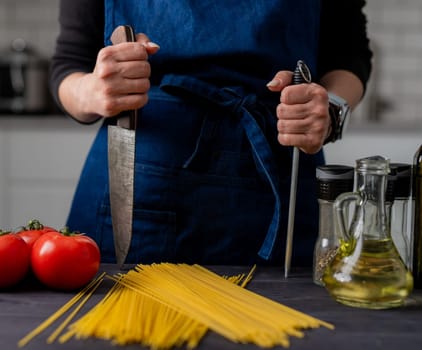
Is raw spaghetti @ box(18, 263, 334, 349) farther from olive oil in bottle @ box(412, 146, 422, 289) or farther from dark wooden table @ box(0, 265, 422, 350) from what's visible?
olive oil in bottle @ box(412, 146, 422, 289)

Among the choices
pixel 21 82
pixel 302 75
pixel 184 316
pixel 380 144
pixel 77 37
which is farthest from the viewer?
pixel 21 82

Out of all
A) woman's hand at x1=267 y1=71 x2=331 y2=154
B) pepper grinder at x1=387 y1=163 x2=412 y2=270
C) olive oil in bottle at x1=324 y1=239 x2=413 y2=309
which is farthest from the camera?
woman's hand at x1=267 y1=71 x2=331 y2=154

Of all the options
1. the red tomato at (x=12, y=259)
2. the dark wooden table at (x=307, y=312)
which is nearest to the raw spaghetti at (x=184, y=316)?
the dark wooden table at (x=307, y=312)

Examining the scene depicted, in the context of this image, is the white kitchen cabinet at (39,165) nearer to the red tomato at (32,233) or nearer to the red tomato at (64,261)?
the red tomato at (32,233)

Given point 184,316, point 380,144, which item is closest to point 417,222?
point 184,316

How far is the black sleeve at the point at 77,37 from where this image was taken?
1.31 meters

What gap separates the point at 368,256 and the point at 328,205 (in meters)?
0.13

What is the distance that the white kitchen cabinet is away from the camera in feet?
8.45

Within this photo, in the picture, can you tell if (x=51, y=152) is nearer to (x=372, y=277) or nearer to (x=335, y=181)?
(x=335, y=181)

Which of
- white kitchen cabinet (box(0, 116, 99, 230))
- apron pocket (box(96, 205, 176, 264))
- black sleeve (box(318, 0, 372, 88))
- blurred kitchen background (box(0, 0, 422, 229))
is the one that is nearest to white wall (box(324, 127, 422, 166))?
blurred kitchen background (box(0, 0, 422, 229))

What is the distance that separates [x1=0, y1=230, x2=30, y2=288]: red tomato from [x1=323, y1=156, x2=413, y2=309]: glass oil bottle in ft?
1.24

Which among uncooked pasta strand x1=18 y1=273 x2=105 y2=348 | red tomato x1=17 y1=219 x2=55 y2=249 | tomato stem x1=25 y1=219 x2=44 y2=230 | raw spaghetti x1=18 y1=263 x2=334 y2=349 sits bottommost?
uncooked pasta strand x1=18 y1=273 x2=105 y2=348

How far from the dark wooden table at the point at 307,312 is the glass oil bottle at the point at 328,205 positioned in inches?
1.4

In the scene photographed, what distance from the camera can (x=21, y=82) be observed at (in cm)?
288
